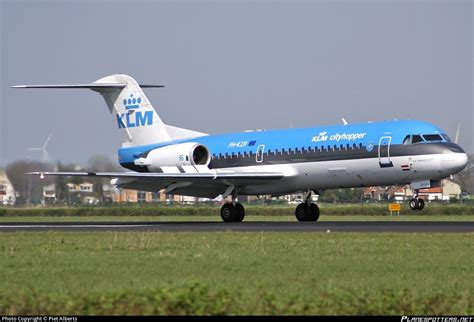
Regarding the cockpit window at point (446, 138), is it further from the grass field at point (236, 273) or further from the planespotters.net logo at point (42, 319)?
the planespotters.net logo at point (42, 319)

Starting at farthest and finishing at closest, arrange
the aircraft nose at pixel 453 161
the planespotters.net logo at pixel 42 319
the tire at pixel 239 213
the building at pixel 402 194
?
the building at pixel 402 194 < the tire at pixel 239 213 < the aircraft nose at pixel 453 161 < the planespotters.net logo at pixel 42 319

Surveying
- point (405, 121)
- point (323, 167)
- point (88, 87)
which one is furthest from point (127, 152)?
point (405, 121)

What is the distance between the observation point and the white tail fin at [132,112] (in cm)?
4841

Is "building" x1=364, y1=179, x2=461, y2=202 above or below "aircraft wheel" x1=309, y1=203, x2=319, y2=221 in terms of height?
above

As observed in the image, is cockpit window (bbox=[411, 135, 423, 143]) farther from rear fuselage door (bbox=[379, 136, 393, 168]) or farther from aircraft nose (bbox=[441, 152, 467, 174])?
aircraft nose (bbox=[441, 152, 467, 174])

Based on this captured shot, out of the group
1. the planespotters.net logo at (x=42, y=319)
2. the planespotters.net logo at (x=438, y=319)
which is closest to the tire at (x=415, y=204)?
the planespotters.net logo at (x=438, y=319)

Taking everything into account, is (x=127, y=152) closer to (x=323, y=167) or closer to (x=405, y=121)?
(x=323, y=167)

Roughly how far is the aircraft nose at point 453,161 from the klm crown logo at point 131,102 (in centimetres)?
1666

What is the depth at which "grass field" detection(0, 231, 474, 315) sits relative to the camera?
13.0 meters

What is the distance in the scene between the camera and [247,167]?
44.2 metres

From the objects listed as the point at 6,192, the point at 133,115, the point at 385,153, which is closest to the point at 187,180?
the point at 133,115

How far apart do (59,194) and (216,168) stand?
17255 mm

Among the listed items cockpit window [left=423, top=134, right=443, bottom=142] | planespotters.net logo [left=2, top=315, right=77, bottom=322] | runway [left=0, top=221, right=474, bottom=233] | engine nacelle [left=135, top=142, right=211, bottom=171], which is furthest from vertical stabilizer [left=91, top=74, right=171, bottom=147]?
planespotters.net logo [left=2, top=315, right=77, bottom=322]

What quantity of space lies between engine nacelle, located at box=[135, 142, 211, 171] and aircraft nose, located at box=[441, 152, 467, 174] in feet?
38.1
